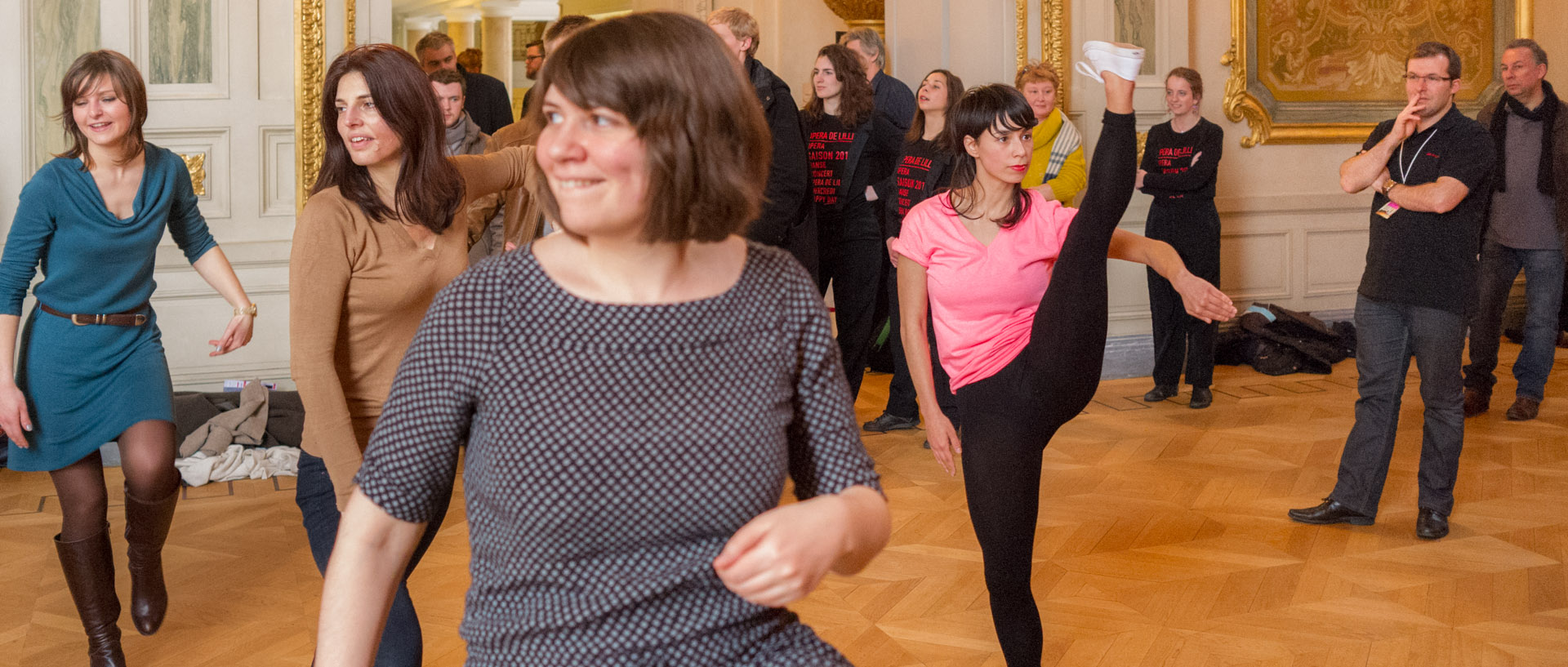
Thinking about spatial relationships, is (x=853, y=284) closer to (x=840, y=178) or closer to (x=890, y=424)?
(x=840, y=178)

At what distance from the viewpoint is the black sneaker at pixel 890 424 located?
19.4ft

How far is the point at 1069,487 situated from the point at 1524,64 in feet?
10.7

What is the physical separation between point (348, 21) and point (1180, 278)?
14.5 ft

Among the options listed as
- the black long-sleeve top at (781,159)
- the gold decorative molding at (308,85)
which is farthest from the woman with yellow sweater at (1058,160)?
the gold decorative molding at (308,85)

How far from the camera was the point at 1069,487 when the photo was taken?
4.81 metres

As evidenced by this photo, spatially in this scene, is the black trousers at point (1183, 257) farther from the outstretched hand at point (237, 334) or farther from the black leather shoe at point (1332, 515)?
the outstretched hand at point (237, 334)

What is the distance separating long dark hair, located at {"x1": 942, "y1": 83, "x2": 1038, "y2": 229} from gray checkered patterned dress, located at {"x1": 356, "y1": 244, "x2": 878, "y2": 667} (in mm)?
1679

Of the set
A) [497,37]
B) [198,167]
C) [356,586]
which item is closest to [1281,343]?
[198,167]

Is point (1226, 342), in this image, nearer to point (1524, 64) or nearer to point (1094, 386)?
point (1524, 64)

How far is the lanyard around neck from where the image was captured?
4145mm

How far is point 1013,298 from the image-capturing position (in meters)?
2.70

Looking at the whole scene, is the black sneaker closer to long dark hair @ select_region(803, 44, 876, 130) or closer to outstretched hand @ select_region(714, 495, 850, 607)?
long dark hair @ select_region(803, 44, 876, 130)

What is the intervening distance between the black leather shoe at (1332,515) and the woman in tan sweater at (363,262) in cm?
312

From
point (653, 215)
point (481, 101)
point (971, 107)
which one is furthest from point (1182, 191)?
point (653, 215)
